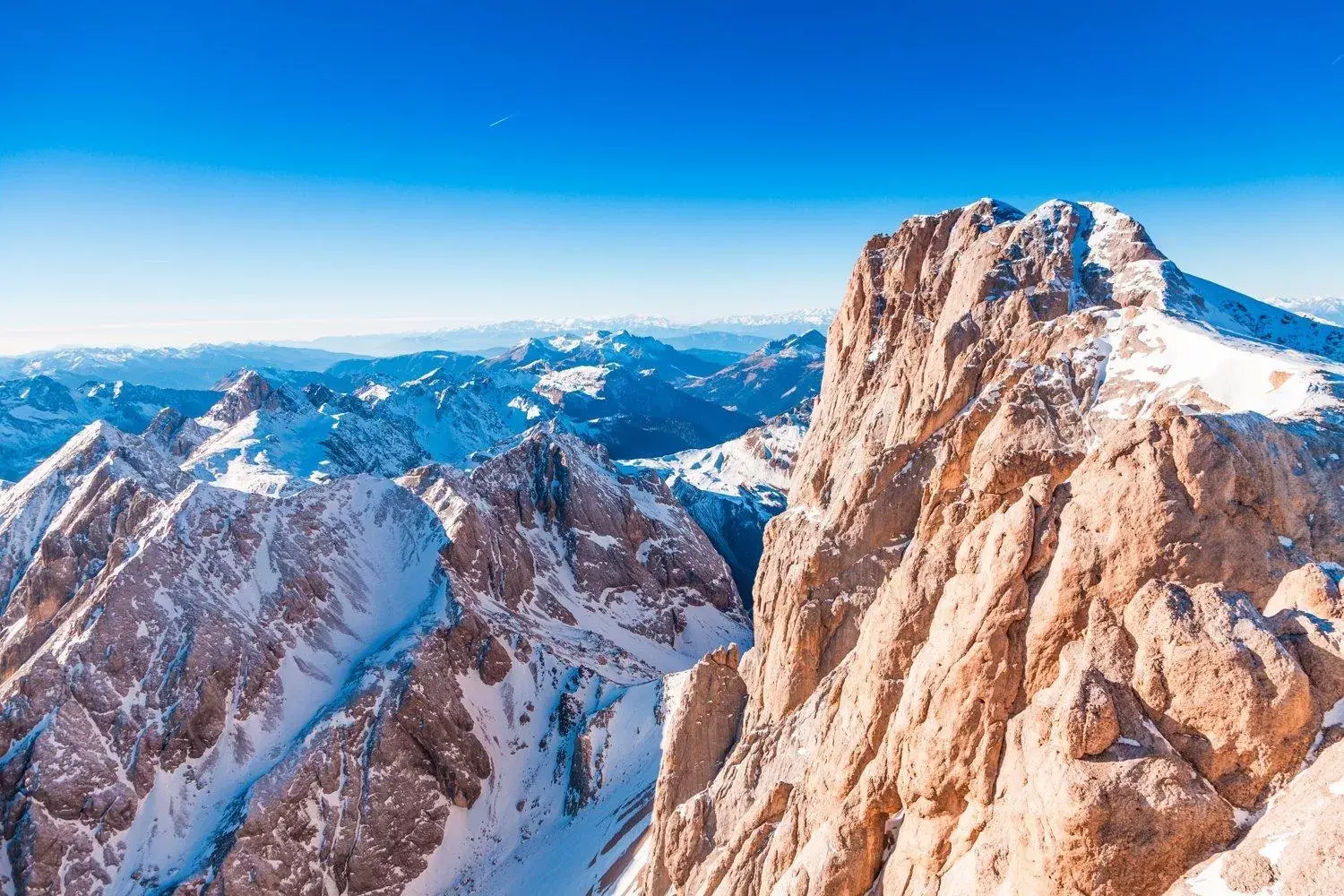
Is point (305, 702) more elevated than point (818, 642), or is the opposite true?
point (818, 642)

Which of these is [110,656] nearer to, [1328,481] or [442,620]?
[442,620]

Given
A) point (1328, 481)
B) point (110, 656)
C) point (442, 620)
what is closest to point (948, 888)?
point (1328, 481)

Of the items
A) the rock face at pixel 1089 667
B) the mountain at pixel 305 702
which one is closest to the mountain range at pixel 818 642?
the rock face at pixel 1089 667

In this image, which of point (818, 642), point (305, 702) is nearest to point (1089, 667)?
point (818, 642)

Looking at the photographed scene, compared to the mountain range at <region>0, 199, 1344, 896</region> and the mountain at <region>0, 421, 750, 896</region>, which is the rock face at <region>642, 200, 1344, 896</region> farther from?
the mountain at <region>0, 421, 750, 896</region>

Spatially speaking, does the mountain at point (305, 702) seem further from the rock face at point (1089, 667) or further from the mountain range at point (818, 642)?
the rock face at point (1089, 667)

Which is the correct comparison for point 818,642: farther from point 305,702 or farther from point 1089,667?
point 305,702
